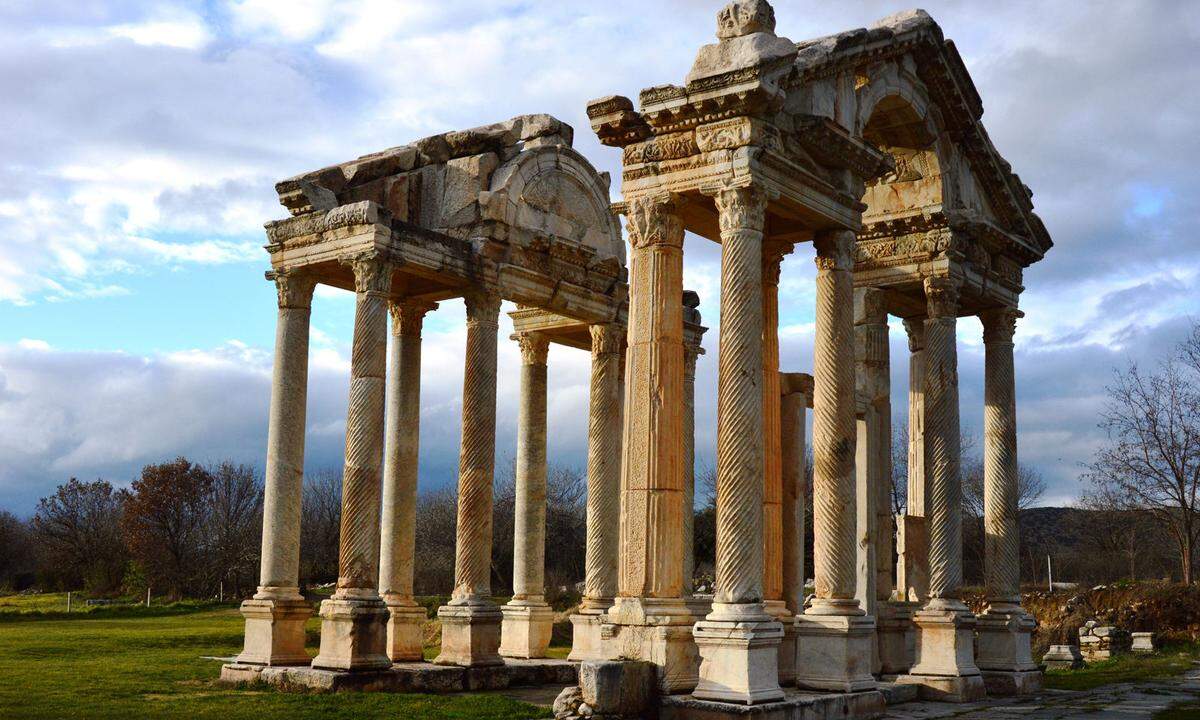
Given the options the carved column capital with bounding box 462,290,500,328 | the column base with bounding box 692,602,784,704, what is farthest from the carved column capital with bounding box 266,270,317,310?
the column base with bounding box 692,602,784,704

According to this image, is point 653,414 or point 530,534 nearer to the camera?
point 653,414

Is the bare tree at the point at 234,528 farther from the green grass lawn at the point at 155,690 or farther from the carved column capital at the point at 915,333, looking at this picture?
the carved column capital at the point at 915,333

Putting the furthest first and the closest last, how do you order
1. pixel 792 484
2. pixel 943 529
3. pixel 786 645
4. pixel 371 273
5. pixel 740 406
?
pixel 371 273
pixel 943 529
pixel 792 484
pixel 786 645
pixel 740 406

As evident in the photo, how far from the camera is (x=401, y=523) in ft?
70.5

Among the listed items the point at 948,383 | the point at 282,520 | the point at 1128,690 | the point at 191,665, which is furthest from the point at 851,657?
the point at 191,665

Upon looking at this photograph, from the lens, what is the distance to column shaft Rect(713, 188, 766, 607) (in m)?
14.0

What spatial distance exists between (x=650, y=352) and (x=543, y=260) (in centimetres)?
784

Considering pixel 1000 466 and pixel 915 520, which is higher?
pixel 1000 466

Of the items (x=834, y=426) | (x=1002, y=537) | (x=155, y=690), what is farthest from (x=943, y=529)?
(x=155, y=690)

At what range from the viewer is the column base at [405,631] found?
20.9 meters

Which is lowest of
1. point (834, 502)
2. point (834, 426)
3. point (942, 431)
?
point (834, 502)

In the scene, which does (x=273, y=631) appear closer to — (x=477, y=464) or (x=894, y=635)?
(x=477, y=464)

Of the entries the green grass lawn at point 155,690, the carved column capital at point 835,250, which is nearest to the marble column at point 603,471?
the green grass lawn at point 155,690

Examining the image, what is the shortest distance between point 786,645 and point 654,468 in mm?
3698
